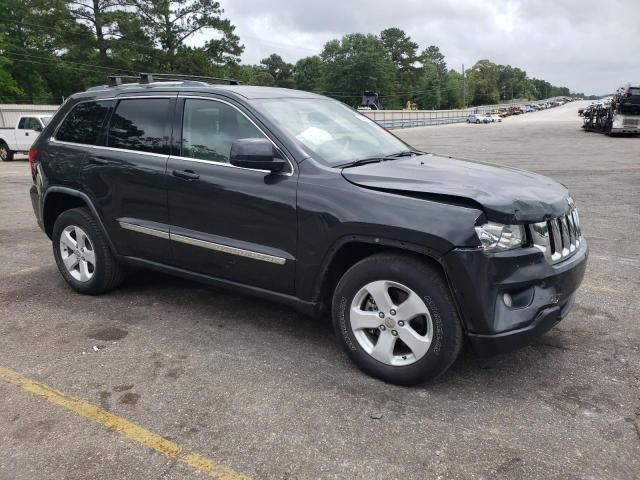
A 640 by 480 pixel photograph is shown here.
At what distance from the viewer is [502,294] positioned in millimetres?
2984

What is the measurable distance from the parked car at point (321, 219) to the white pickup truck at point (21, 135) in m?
17.8

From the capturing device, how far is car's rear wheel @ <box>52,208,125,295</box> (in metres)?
4.74

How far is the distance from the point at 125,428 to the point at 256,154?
68.5 inches

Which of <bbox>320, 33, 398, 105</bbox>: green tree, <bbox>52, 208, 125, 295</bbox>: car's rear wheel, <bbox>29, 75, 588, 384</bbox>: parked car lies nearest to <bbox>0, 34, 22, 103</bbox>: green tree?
A: <bbox>52, 208, 125, 295</bbox>: car's rear wheel

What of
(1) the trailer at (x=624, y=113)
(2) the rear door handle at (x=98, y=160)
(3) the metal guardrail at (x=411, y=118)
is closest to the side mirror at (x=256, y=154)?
(2) the rear door handle at (x=98, y=160)

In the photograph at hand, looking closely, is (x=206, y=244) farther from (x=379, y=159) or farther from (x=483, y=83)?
(x=483, y=83)

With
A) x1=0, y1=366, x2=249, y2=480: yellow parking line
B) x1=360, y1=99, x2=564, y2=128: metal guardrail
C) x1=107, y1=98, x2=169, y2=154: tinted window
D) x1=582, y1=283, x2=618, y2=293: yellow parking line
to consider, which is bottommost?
x1=0, y1=366, x2=249, y2=480: yellow parking line

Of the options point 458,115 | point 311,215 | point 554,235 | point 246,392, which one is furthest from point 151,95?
point 458,115

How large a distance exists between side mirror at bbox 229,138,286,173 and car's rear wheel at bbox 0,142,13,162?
2110 centimetres

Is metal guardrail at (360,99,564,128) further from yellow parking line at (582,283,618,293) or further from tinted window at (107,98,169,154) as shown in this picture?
tinted window at (107,98,169,154)

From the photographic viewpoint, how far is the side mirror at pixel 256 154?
11.3ft

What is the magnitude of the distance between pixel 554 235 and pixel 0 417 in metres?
3.28

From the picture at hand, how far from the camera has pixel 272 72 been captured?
13262cm

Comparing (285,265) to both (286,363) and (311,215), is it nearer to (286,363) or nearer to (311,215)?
(311,215)
